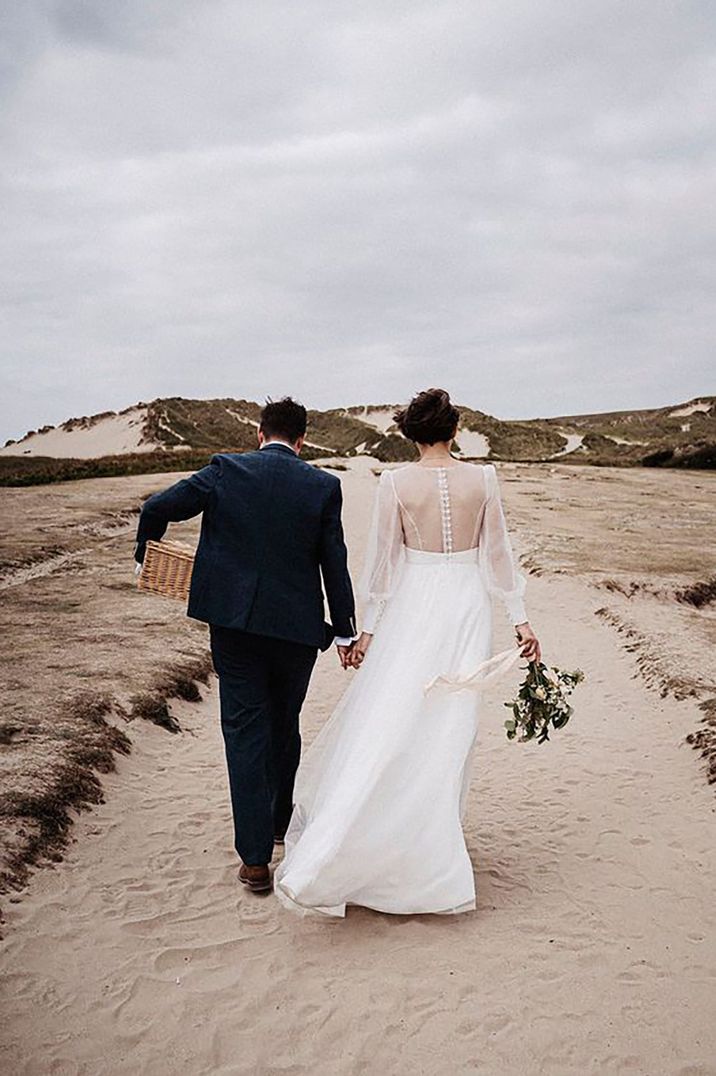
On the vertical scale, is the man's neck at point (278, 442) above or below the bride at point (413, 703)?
above

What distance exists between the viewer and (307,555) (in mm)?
5320

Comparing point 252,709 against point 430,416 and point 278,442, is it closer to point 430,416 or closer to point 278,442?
point 278,442

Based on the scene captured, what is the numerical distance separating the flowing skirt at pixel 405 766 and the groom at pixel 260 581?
1.04 feet

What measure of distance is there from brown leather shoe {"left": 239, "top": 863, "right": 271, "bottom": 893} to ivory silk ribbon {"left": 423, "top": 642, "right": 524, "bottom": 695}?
1559 millimetres

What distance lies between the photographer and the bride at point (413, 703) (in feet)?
16.2

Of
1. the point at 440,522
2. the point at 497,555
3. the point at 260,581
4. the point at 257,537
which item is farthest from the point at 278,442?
the point at 497,555

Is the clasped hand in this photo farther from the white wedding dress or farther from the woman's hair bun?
the woman's hair bun

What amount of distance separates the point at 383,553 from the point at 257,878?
2.13 m

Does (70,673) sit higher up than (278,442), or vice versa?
(278,442)

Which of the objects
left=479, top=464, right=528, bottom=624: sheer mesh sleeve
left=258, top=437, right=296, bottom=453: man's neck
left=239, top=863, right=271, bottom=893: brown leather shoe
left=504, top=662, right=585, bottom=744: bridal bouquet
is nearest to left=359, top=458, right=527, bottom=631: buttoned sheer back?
left=479, top=464, right=528, bottom=624: sheer mesh sleeve

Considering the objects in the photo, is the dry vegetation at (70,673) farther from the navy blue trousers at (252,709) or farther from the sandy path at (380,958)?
the navy blue trousers at (252,709)

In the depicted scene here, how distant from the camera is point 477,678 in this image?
510 cm

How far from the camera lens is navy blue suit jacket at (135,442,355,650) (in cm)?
517

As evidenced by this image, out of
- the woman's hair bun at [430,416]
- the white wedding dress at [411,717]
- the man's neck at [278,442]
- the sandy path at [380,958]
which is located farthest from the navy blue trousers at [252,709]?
the woman's hair bun at [430,416]
